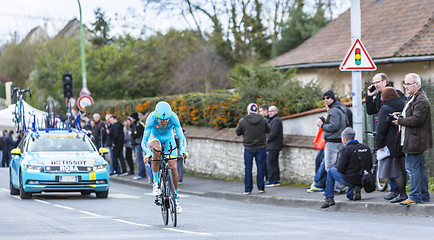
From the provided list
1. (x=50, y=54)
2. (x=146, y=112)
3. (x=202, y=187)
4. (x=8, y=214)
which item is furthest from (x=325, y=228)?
(x=50, y=54)

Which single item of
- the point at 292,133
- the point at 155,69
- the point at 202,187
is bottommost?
the point at 202,187

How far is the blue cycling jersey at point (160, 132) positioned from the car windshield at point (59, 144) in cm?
636

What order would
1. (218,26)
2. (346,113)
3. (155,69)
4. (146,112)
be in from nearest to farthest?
1. (346,113)
2. (146,112)
3. (218,26)
4. (155,69)

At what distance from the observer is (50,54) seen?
55.8 metres

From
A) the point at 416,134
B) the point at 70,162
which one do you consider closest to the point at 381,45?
the point at 70,162

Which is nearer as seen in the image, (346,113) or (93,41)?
(346,113)

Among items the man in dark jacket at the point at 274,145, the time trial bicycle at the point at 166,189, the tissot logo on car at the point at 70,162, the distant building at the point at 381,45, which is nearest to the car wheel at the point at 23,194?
the tissot logo on car at the point at 70,162

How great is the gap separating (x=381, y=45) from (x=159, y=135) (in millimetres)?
15990

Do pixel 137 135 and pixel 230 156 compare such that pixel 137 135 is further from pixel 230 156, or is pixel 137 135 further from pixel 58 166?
pixel 58 166

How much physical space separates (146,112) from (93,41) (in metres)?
36.6

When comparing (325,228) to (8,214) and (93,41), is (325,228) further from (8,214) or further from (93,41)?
(93,41)

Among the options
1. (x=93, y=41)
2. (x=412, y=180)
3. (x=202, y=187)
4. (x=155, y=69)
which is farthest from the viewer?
(x=93, y=41)

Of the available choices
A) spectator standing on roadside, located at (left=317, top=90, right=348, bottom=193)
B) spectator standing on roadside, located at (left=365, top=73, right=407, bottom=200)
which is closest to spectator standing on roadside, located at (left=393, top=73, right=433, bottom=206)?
spectator standing on roadside, located at (left=365, top=73, right=407, bottom=200)

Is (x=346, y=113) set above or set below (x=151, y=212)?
above
